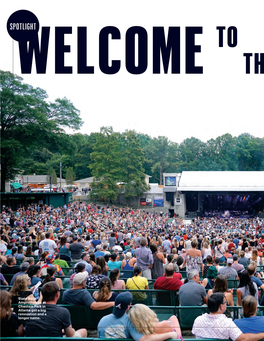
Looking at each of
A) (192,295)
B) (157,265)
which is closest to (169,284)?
(192,295)

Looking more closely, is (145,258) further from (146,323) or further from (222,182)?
(222,182)

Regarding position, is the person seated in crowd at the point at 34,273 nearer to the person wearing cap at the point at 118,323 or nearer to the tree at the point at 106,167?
the person wearing cap at the point at 118,323

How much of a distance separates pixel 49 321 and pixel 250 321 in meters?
1.92

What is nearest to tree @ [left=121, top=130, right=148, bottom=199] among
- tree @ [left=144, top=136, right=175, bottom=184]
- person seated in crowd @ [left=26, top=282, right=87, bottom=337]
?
tree @ [left=144, top=136, right=175, bottom=184]

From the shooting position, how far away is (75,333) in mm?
3172

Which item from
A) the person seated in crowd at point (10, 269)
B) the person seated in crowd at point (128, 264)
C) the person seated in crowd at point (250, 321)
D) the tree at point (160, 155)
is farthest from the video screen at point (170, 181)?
the person seated in crowd at point (250, 321)

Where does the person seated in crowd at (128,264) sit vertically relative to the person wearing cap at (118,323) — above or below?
below

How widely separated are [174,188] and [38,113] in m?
16.8

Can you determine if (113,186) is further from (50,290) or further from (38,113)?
(50,290)

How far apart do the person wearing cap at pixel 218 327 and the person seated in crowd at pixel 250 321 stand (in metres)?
0.05

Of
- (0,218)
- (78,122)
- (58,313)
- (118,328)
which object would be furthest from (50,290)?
(78,122)

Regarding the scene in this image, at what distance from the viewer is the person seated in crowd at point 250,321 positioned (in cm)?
291

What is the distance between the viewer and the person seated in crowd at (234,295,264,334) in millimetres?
2914

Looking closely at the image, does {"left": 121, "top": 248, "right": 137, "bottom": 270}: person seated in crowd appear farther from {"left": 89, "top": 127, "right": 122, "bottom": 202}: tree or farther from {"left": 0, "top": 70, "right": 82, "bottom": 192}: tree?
{"left": 89, "top": 127, "right": 122, "bottom": 202}: tree
